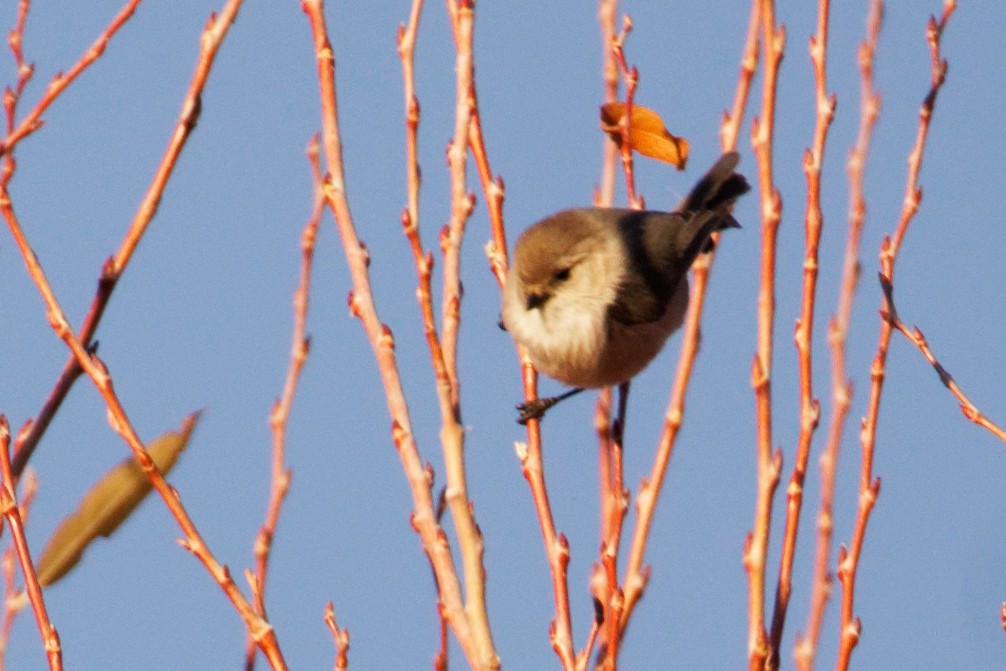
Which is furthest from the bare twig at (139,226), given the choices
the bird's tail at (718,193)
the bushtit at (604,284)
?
the bird's tail at (718,193)

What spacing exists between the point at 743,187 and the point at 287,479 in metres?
2.29

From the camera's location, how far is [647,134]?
2.51 metres

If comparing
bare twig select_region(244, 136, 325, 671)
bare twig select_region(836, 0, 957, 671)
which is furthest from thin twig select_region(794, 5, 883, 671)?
bare twig select_region(244, 136, 325, 671)

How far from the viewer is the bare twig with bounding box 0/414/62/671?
1.58m

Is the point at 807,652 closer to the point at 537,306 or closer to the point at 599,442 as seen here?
the point at 599,442

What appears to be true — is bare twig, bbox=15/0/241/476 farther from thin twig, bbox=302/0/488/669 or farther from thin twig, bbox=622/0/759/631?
thin twig, bbox=622/0/759/631

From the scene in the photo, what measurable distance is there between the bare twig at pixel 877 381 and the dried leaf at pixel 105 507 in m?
0.96

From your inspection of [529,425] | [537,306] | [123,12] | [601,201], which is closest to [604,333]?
[537,306]

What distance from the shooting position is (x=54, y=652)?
1576 mm

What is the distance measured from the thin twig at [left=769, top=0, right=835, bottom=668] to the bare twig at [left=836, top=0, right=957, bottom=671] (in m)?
0.09

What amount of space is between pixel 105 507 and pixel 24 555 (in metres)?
0.22

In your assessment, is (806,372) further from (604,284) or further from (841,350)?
(604,284)

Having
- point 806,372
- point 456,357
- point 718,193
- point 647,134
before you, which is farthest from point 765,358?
point 718,193

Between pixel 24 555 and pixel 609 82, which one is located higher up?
pixel 609 82
